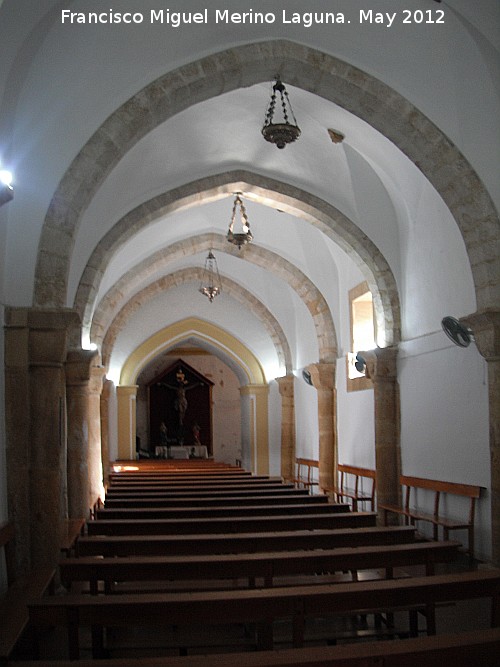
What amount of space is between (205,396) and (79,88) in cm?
2050

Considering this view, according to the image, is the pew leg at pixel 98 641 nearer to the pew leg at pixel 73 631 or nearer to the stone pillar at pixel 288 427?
the pew leg at pixel 73 631

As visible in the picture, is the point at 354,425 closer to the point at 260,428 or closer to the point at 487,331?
the point at 487,331

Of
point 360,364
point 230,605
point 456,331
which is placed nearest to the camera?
point 230,605

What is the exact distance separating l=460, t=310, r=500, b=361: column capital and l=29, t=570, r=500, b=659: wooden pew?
345 cm

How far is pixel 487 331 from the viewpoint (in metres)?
7.38

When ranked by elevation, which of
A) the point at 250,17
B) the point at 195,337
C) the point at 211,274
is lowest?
the point at 195,337

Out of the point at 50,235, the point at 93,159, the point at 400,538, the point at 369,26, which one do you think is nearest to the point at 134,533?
the point at 400,538

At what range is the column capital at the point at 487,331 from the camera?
7.28 m

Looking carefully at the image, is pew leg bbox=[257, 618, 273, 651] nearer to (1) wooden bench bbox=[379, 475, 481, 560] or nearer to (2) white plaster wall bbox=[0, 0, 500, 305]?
(2) white plaster wall bbox=[0, 0, 500, 305]

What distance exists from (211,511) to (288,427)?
35.2 feet

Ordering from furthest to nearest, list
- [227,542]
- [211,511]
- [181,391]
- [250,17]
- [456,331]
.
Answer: [181,391], [456,331], [211,511], [250,17], [227,542]

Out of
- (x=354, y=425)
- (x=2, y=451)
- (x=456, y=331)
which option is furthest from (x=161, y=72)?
(x=354, y=425)

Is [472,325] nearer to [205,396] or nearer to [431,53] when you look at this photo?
[431,53]

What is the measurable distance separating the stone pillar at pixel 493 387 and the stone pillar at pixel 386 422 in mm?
3363
